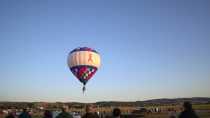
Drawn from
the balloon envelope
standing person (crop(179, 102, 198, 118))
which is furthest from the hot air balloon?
standing person (crop(179, 102, 198, 118))

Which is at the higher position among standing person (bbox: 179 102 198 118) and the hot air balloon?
the hot air balloon

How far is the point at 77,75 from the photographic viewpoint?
3756 cm

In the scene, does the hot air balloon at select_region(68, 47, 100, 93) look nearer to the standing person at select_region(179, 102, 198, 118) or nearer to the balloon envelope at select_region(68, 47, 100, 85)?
the balloon envelope at select_region(68, 47, 100, 85)

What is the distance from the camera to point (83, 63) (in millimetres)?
37406

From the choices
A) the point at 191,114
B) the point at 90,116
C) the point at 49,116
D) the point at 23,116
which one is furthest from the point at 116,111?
the point at 23,116

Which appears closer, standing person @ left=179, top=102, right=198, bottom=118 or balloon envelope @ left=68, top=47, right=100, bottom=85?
standing person @ left=179, top=102, right=198, bottom=118

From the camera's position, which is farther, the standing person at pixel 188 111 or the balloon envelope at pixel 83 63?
the balloon envelope at pixel 83 63

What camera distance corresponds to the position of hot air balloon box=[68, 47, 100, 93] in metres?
37.4

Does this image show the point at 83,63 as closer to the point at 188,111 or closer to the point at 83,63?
the point at 83,63

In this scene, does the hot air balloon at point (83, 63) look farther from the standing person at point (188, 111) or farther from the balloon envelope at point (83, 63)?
the standing person at point (188, 111)

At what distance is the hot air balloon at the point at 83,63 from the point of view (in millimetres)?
37375

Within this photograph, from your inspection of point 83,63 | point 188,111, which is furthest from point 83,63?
point 188,111

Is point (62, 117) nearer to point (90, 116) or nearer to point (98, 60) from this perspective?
point (90, 116)

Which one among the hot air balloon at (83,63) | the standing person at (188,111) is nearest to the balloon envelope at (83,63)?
the hot air balloon at (83,63)
